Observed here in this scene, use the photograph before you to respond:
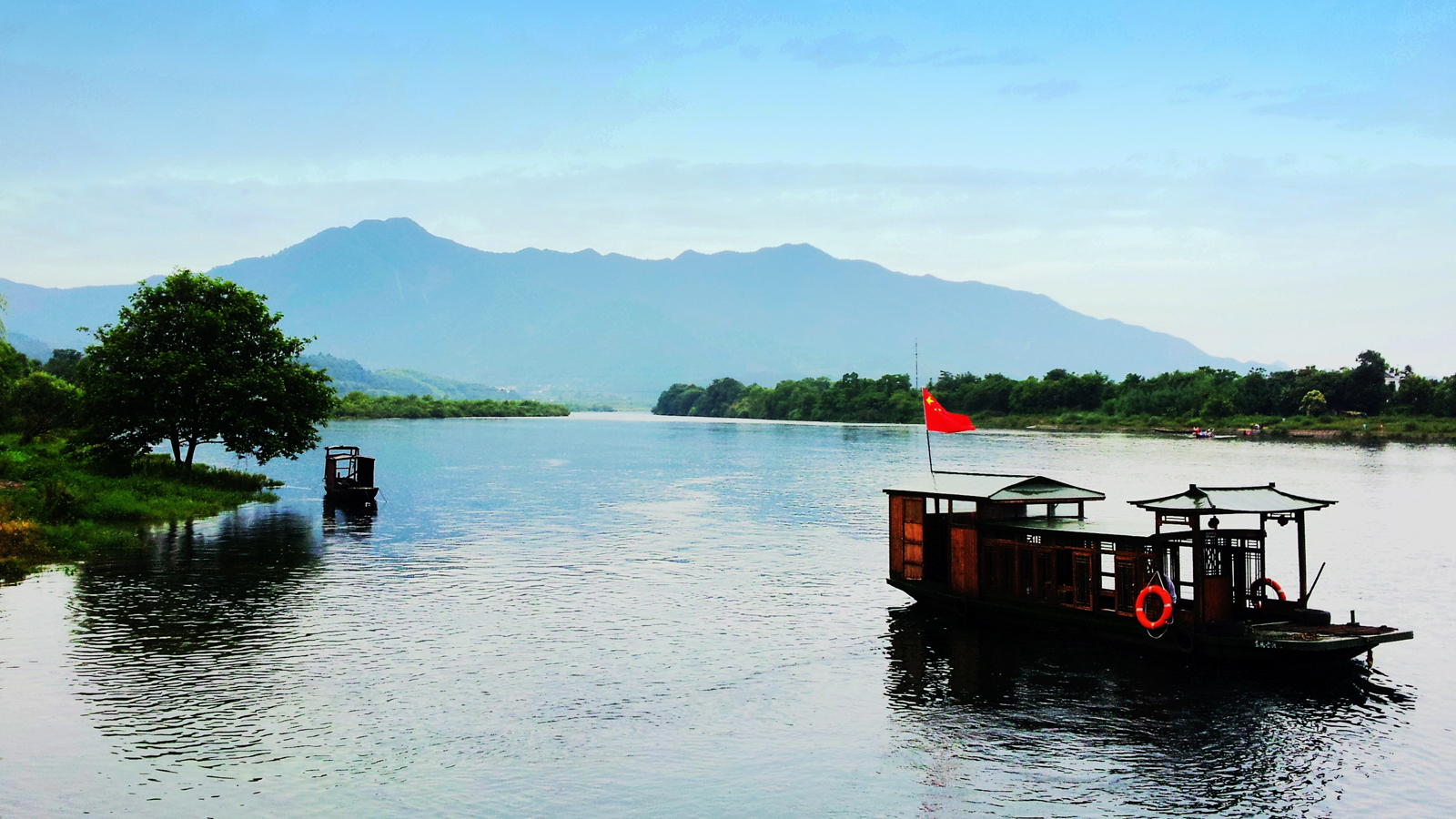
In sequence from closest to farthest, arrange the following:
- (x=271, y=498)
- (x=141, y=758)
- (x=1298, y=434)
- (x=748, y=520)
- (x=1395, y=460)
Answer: (x=141, y=758) < (x=748, y=520) < (x=271, y=498) < (x=1395, y=460) < (x=1298, y=434)

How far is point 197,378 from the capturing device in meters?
60.3

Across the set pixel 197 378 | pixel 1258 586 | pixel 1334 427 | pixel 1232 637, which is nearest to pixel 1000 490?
pixel 1258 586

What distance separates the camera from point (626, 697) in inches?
1029

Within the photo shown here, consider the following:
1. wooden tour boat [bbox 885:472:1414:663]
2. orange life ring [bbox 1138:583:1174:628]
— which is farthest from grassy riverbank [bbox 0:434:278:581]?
orange life ring [bbox 1138:583:1174:628]

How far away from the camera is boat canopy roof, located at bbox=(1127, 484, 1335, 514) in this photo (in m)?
28.9

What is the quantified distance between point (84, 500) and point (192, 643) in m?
27.8

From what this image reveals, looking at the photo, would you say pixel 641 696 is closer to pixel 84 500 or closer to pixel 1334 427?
pixel 84 500

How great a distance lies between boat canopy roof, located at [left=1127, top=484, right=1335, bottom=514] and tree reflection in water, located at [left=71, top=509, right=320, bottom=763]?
24.5 meters

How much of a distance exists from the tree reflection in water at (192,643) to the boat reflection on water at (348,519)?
629 cm

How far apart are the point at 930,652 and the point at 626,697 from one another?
10184 mm

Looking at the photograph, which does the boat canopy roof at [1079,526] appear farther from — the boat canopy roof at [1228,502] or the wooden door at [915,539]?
the wooden door at [915,539]

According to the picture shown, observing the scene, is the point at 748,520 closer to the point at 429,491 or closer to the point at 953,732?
the point at 429,491

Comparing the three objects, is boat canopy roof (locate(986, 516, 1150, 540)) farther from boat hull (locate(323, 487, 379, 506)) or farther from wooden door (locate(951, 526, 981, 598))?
boat hull (locate(323, 487, 379, 506))

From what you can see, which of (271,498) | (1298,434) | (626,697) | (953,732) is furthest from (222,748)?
(1298,434)
